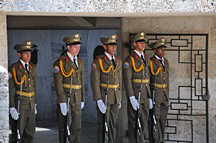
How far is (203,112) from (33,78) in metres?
2.56

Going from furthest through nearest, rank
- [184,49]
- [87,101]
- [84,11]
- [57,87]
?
[87,101], [184,49], [57,87], [84,11]

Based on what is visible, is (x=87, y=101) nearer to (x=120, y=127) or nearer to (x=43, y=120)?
(x=43, y=120)

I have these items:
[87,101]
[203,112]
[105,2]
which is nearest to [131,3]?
[105,2]

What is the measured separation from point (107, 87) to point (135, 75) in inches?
18.2

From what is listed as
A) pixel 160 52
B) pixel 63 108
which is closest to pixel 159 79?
pixel 160 52

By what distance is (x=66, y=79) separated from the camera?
287 inches

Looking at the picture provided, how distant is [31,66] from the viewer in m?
7.46

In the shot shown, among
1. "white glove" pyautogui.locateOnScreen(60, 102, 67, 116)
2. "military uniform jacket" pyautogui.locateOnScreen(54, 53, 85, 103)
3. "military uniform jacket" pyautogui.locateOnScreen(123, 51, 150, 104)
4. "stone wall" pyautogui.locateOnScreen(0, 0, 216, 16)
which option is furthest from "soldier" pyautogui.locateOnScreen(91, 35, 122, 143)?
"stone wall" pyautogui.locateOnScreen(0, 0, 216, 16)

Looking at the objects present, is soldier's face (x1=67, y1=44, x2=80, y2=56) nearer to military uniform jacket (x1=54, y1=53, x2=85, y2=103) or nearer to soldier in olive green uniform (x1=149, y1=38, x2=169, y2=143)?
military uniform jacket (x1=54, y1=53, x2=85, y2=103)

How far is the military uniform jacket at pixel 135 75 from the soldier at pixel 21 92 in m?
1.31

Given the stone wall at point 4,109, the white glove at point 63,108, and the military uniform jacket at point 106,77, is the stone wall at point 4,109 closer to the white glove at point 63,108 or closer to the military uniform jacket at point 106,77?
Result: the white glove at point 63,108

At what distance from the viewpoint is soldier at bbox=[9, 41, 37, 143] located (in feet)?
23.7

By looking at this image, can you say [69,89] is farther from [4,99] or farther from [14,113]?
[4,99]

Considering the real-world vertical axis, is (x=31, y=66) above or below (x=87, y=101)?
above
